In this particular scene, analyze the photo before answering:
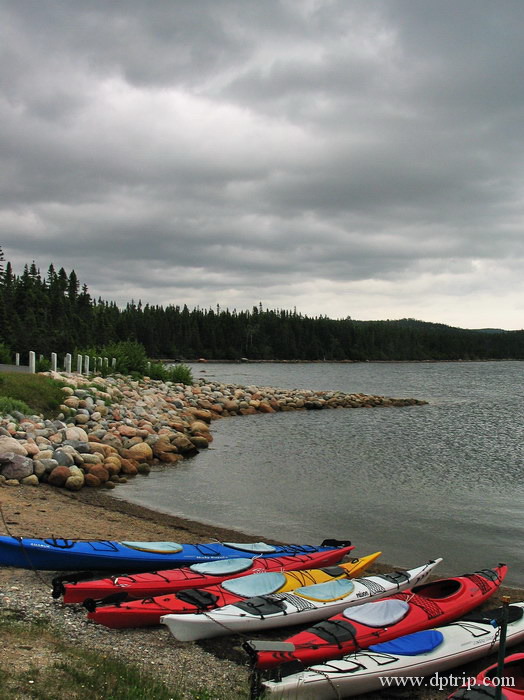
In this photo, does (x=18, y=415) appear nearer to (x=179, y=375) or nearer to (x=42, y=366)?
(x=42, y=366)

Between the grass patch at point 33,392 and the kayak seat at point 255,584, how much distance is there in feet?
39.5

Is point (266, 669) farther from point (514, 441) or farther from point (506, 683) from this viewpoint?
point (514, 441)

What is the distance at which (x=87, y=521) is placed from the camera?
11133mm

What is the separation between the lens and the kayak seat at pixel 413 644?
6.17 m

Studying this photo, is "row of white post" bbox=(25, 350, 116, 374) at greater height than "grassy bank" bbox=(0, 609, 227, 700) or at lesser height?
greater

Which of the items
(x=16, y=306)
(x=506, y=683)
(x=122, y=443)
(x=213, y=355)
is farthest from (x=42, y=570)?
(x=213, y=355)

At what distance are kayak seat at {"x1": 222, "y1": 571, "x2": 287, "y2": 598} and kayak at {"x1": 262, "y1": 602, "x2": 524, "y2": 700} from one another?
1790 millimetres

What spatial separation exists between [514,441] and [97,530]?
65.2 feet

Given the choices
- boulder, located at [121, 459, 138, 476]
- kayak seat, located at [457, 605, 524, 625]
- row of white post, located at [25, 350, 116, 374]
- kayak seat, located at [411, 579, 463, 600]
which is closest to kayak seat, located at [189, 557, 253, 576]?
kayak seat, located at [411, 579, 463, 600]

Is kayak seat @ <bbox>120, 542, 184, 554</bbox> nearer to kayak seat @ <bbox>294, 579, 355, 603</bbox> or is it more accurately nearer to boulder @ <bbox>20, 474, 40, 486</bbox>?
kayak seat @ <bbox>294, 579, 355, 603</bbox>

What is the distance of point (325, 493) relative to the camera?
15.6 m

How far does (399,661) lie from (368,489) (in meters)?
10.3

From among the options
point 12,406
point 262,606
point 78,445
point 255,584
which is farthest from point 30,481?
point 262,606

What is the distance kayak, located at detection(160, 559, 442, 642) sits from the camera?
6.57 meters
